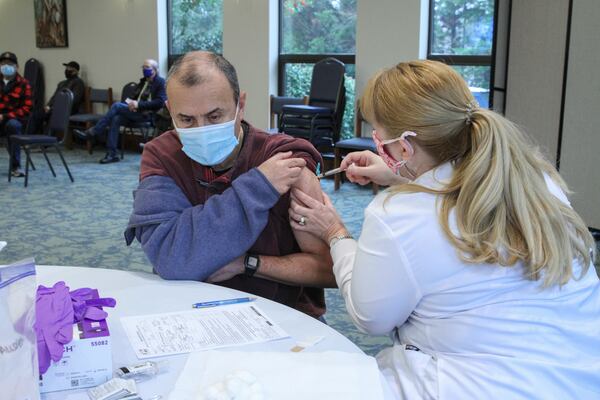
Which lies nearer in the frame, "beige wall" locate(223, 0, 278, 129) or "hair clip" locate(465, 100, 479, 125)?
"hair clip" locate(465, 100, 479, 125)

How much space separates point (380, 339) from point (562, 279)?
1.69m

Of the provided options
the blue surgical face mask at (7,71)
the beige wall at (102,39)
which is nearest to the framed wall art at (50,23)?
the beige wall at (102,39)

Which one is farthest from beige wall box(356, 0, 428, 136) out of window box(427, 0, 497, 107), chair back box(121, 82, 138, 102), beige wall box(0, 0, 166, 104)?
chair back box(121, 82, 138, 102)

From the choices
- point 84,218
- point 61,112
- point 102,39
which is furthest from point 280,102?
point 102,39

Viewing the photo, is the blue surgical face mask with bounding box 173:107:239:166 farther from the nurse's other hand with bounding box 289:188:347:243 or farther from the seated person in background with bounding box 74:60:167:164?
the seated person in background with bounding box 74:60:167:164

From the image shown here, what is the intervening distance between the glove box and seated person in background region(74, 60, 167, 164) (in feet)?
22.5

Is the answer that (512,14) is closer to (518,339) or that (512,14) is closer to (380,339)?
(380,339)

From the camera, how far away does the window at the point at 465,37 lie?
5512 millimetres

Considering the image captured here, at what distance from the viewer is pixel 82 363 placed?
2.93 feet

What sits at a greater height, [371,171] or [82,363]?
[371,171]

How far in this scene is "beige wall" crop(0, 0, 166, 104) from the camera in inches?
327

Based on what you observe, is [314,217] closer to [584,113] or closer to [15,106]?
[584,113]

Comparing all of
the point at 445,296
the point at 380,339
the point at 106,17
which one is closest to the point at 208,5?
the point at 106,17

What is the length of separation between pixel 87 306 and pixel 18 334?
0.23m
